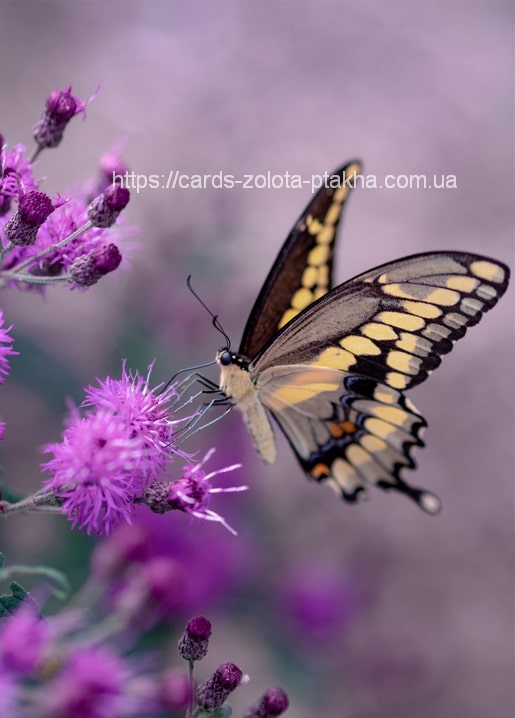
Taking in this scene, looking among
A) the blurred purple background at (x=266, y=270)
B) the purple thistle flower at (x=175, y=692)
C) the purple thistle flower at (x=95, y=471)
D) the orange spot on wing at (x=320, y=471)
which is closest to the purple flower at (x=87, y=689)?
the purple thistle flower at (x=95, y=471)

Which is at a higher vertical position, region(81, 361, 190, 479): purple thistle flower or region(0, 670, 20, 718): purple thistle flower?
region(81, 361, 190, 479): purple thistle flower

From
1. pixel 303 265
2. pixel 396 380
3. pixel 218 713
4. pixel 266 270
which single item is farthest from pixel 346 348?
pixel 266 270

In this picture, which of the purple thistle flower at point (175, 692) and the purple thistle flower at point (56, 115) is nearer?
the purple thistle flower at point (175, 692)

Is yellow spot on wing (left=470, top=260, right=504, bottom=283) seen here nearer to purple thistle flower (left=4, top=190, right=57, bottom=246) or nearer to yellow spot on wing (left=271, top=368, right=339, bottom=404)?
yellow spot on wing (left=271, top=368, right=339, bottom=404)

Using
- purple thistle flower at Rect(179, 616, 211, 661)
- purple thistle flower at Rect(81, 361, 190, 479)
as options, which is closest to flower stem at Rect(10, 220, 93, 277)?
purple thistle flower at Rect(81, 361, 190, 479)

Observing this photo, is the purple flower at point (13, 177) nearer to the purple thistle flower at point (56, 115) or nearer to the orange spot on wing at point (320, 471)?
the purple thistle flower at point (56, 115)

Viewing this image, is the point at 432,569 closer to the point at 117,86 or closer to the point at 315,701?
the point at 315,701
